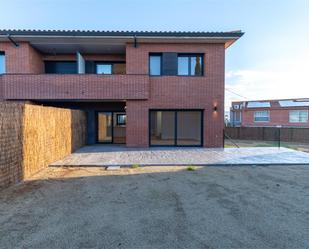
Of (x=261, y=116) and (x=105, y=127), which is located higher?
(x=261, y=116)

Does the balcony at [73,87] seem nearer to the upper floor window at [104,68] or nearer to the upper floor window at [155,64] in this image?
the upper floor window at [155,64]

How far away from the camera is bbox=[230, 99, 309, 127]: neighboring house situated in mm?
29141

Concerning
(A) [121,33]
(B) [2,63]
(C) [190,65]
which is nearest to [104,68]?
(A) [121,33]

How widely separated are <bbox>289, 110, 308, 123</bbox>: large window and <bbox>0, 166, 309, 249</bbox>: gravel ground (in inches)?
1090

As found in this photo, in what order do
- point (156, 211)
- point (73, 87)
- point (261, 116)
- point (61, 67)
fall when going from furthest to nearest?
point (261, 116)
point (61, 67)
point (73, 87)
point (156, 211)

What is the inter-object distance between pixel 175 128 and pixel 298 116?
25.5m

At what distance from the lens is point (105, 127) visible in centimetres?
1402

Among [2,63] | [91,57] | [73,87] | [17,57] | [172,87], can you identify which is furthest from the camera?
[91,57]

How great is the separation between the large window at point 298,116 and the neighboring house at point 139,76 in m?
23.4

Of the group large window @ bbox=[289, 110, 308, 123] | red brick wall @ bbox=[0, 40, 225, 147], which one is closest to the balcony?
red brick wall @ bbox=[0, 40, 225, 147]

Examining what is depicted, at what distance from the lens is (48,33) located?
35.7 feet

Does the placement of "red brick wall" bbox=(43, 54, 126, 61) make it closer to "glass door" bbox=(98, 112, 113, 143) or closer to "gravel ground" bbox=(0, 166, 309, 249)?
"glass door" bbox=(98, 112, 113, 143)

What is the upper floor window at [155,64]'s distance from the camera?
12.1 meters

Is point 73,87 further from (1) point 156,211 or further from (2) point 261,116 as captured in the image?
(2) point 261,116
